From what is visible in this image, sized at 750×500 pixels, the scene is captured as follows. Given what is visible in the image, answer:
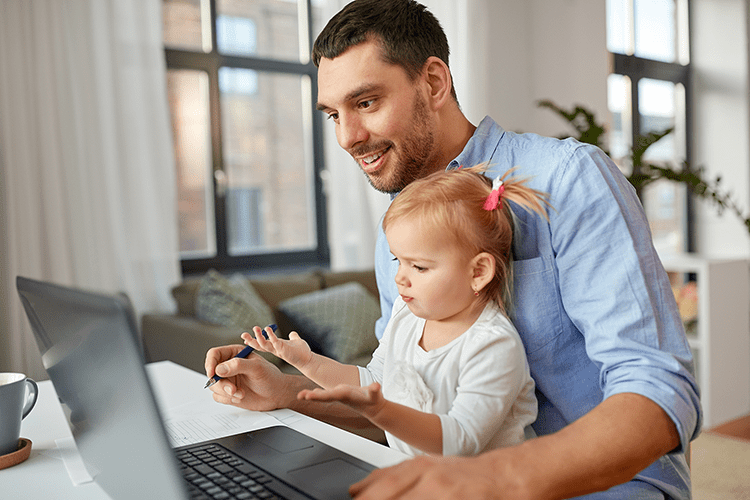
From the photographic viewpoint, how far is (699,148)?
5.85 meters

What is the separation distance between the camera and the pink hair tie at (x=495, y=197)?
1.01 metres

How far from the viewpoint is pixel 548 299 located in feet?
3.39

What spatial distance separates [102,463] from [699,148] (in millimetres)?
6130

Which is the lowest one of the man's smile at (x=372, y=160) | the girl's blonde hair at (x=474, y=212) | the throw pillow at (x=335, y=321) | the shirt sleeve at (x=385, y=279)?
the throw pillow at (x=335, y=321)

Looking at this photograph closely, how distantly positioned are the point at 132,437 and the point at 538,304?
65 centimetres

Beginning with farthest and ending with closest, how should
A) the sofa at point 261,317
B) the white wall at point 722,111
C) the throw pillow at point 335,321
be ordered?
the white wall at point 722,111, the throw pillow at point 335,321, the sofa at point 261,317

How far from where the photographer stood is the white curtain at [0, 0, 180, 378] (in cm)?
282

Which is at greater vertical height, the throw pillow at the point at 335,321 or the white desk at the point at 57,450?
the white desk at the point at 57,450

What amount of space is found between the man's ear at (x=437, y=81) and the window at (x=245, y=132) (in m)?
2.62

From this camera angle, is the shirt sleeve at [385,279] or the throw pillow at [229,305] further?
the throw pillow at [229,305]

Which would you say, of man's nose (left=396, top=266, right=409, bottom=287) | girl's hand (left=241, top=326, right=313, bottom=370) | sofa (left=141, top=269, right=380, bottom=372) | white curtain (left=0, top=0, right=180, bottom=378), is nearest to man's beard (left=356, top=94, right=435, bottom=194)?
man's nose (left=396, top=266, right=409, bottom=287)

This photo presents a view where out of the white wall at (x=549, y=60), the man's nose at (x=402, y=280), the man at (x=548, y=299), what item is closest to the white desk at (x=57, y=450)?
the man at (x=548, y=299)

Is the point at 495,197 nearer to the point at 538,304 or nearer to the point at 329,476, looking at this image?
the point at 538,304

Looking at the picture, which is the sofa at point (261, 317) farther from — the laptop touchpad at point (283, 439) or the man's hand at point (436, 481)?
the man's hand at point (436, 481)
